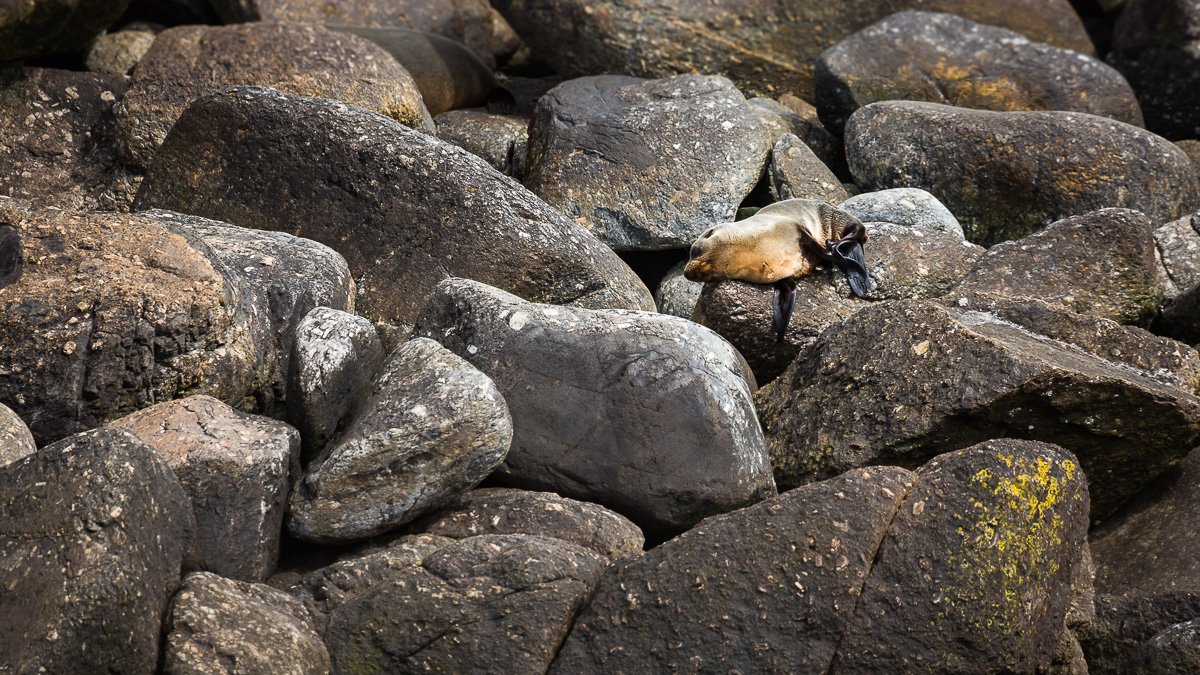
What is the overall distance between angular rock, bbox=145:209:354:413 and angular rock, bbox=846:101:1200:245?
12.0 feet

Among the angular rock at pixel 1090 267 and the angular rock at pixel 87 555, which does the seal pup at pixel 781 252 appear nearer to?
the angular rock at pixel 1090 267

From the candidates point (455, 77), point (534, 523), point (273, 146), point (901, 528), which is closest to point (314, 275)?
point (273, 146)

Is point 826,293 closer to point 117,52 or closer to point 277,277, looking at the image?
point 277,277

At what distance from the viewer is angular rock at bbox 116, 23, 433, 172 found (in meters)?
7.96

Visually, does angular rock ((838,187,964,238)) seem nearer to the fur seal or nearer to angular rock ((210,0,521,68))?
the fur seal

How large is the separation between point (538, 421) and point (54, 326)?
5.78 feet

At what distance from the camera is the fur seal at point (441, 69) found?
376 inches

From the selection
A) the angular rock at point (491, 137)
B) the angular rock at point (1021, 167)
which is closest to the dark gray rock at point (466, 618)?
the angular rock at point (491, 137)

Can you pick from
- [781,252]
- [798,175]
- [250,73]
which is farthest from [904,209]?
[250,73]

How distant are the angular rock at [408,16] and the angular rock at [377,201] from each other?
9.82 feet

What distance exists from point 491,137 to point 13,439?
4.78 m

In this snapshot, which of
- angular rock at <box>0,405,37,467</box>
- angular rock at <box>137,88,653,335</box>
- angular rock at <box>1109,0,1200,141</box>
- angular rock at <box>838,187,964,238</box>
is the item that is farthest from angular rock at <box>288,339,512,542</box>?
angular rock at <box>1109,0,1200,141</box>

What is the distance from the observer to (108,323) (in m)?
5.05

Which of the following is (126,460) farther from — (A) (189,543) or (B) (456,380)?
(B) (456,380)
